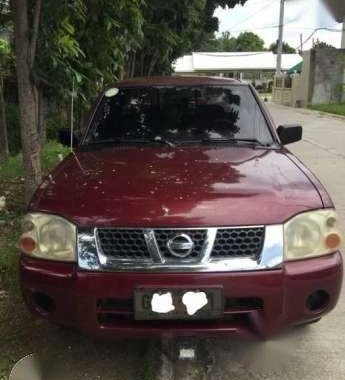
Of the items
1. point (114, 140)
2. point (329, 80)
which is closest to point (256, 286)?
point (114, 140)

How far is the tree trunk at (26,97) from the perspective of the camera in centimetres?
559

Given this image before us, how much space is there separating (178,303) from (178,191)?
58 cm

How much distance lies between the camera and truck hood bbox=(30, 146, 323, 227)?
9.78 ft

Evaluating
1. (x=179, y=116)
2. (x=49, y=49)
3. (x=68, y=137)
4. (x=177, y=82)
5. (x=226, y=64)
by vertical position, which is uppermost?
(x=49, y=49)

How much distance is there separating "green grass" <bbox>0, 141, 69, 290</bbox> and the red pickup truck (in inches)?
61.4

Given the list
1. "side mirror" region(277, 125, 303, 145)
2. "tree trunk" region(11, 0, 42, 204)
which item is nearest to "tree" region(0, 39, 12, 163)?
"tree trunk" region(11, 0, 42, 204)

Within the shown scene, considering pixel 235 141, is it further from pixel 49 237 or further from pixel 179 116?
pixel 49 237

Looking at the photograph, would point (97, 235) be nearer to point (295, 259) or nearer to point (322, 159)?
point (295, 259)

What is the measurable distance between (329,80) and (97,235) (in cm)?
2986

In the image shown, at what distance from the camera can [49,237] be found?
3.14m

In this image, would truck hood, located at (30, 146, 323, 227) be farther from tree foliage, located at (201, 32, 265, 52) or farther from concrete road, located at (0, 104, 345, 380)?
tree foliage, located at (201, 32, 265, 52)

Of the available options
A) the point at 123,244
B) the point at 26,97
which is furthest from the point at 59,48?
the point at 123,244

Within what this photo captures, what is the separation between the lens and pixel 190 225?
2928 mm

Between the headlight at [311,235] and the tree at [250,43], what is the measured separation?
98631 millimetres
